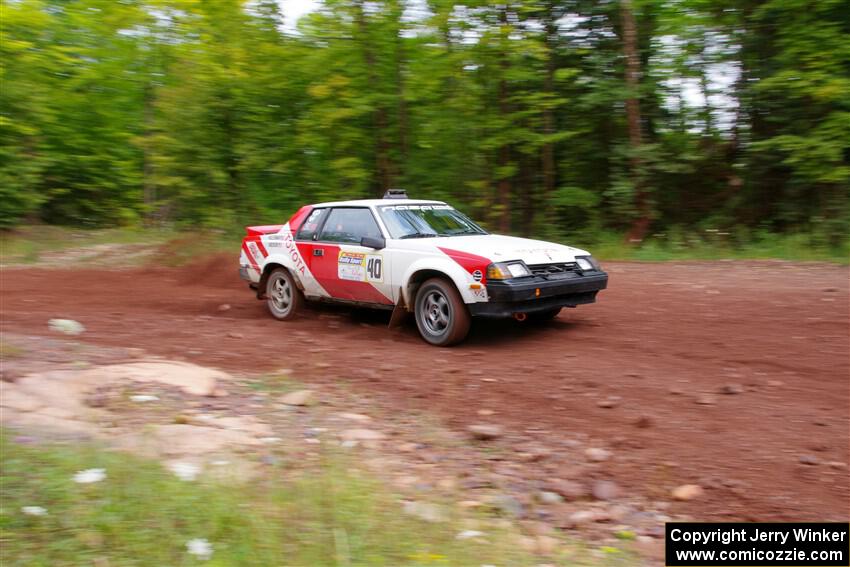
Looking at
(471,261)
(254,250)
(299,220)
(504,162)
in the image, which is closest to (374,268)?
(471,261)

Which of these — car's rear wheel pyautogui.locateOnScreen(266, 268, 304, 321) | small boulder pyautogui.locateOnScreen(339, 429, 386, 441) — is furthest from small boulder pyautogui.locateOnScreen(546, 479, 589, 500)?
car's rear wheel pyautogui.locateOnScreen(266, 268, 304, 321)

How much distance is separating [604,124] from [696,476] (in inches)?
548

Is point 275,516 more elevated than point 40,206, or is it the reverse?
point 40,206

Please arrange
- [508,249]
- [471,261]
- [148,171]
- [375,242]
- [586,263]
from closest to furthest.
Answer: [471,261]
[508,249]
[586,263]
[375,242]
[148,171]

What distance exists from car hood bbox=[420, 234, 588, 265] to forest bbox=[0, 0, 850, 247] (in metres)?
8.29

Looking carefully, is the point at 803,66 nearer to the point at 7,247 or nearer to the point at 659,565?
the point at 659,565

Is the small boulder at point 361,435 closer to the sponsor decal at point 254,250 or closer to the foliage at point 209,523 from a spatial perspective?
the foliage at point 209,523

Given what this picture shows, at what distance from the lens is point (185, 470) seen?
4.22 meters

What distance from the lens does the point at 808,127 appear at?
14602 millimetres

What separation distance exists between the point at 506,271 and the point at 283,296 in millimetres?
3539

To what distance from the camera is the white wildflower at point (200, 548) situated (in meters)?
3.32

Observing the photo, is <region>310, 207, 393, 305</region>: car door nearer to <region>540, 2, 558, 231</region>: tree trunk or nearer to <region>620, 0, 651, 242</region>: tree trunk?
<region>540, 2, 558, 231</region>: tree trunk

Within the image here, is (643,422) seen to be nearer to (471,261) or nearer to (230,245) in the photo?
(471,261)

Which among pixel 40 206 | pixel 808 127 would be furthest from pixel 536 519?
pixel 40 206
